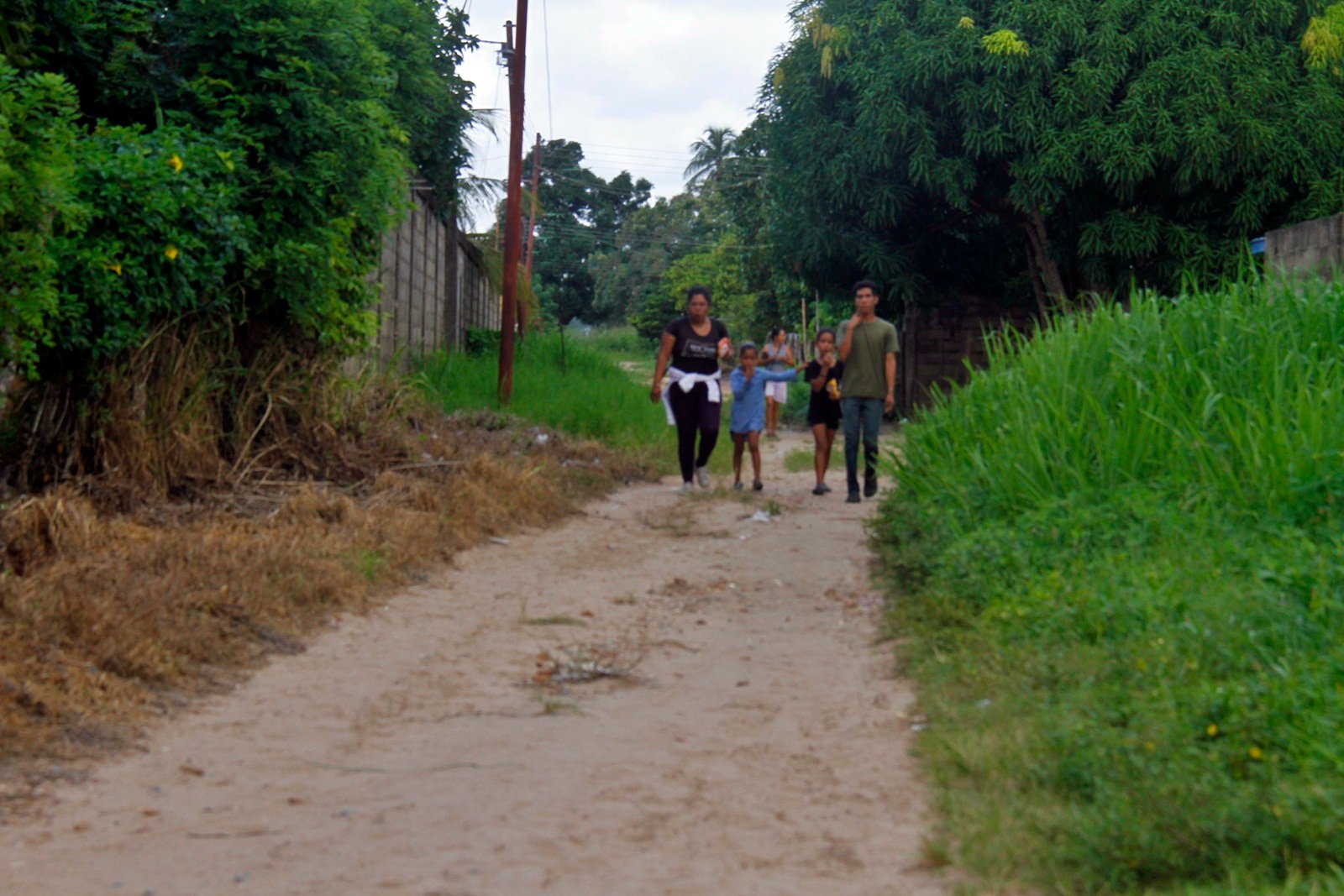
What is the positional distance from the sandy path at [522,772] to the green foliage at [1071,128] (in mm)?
11713

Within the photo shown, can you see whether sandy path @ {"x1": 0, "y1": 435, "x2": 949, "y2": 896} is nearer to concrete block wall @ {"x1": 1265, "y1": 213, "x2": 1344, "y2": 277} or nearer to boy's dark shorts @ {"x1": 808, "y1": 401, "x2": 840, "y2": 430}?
boy's dark shorts @ {"x1": 808, "y1": 401, "x2": 840, "y2": 430}

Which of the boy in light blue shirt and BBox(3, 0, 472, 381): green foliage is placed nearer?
BBox(3, 0, 472, 381): green foliage

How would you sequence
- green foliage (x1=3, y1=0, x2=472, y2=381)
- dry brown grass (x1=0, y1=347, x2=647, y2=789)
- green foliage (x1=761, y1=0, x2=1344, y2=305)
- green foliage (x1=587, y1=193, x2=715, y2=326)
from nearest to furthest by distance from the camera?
1. dry brown grass (x1=0, y1=347, x2=647, y2=789)
2. green foliage (x1=3, y1=0, x2=472, y2=381)
3. green foliage (x1=761, y1=0, x2=1344, y2=305)
4. green foliage (x1=587, y1=193, x2=715, y2=326)

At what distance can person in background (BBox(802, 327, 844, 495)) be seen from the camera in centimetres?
1095

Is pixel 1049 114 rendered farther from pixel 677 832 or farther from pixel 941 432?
pixel 677 832

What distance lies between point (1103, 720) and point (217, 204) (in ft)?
16.3

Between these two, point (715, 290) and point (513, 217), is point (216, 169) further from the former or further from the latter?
point (715, 290)

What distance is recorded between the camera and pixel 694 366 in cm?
1047

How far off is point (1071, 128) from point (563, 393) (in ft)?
25.2

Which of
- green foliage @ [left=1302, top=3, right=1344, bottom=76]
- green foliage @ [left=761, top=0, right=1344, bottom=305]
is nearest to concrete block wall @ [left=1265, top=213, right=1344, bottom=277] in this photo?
green foliage @ [left=761, top=0, right=1344, bottom=305]

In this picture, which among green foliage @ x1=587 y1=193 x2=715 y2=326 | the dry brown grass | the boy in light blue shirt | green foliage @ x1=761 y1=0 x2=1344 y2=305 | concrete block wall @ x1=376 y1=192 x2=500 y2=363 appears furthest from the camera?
green foliage @ x1=587 y1=193 x2=715 y2=326

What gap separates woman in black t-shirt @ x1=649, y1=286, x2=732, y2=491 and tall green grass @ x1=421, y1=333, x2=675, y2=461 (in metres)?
2.13

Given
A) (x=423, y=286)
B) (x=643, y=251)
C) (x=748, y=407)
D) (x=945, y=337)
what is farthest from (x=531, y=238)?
(x=643, y=251)

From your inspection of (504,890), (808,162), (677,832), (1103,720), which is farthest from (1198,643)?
(808,162)
